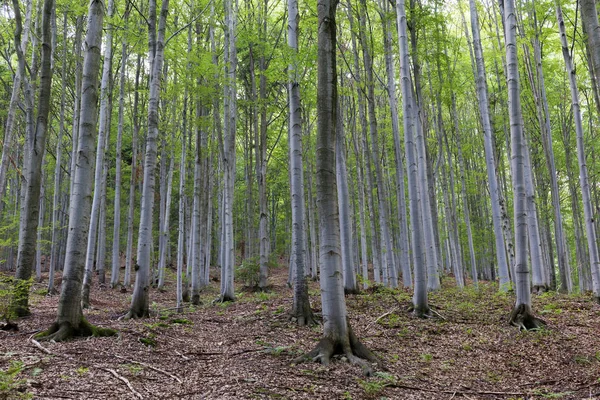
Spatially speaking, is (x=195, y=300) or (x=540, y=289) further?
(x=195, y=300)

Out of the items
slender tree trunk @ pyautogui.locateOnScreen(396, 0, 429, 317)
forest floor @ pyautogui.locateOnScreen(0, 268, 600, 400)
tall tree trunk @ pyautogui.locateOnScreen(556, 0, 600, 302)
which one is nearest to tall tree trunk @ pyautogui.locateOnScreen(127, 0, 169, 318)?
forest floor @ pyautogui.locateOnScreen(0, 268, 600, 400)

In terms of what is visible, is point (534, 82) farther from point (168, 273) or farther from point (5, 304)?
point (168, 273)

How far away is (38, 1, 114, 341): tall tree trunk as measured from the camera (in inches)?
212

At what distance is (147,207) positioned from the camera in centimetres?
793

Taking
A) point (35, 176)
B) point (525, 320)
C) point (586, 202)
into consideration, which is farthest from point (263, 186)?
point (586, 202)

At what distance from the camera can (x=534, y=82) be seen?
41.3 feet

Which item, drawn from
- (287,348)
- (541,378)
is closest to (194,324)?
(287,348)

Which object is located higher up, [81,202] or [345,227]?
[81,202]

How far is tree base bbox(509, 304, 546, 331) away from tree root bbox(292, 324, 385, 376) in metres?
3.24

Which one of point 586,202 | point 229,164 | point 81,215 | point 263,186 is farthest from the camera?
point 263,186

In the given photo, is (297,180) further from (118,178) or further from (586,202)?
(118,178)

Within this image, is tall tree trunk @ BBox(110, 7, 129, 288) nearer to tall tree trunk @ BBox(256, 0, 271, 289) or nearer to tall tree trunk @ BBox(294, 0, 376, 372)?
tall tree trunk @ BBox(256, 0, 271, 289)

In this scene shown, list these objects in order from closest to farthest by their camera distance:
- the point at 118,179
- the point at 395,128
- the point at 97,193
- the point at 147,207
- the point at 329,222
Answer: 1. the point at 329,222
2. the point at 147,207
3. the point at 97,193
4. the point at 395,128
5. the point at 118,179

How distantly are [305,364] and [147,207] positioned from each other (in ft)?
16.0
